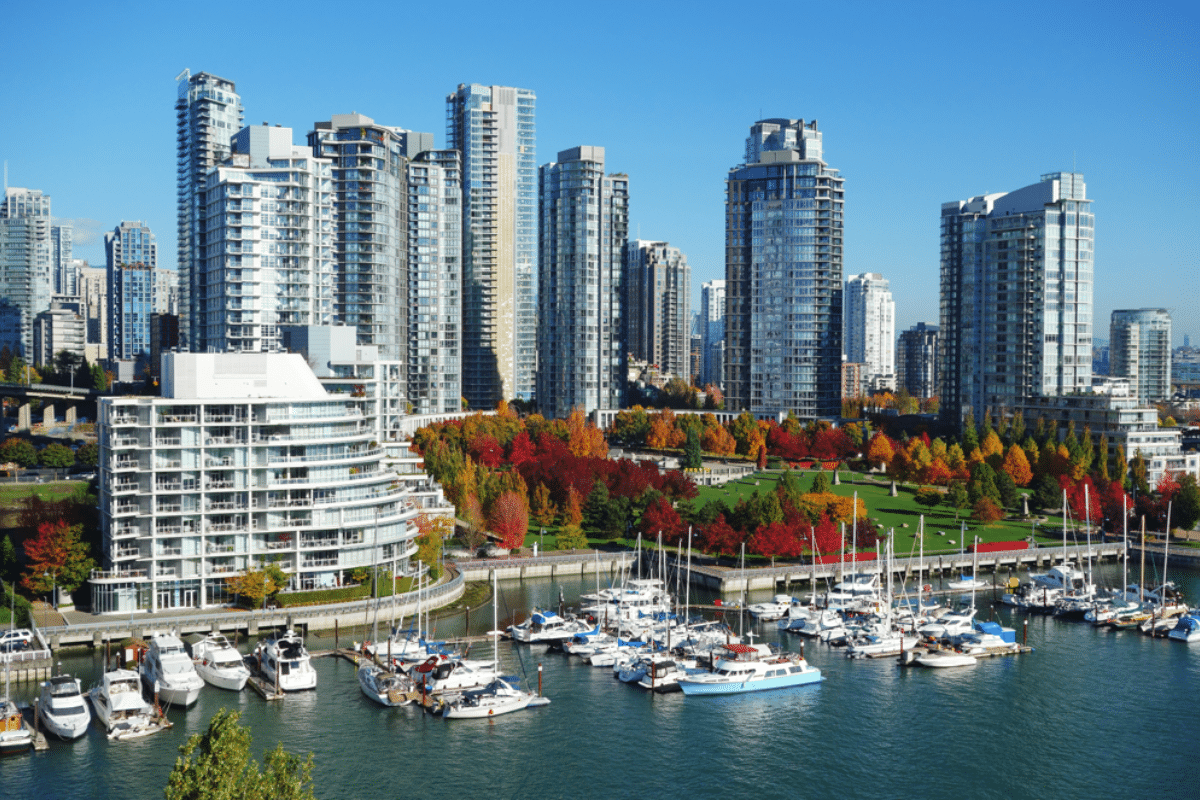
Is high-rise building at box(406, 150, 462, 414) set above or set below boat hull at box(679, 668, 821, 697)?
above

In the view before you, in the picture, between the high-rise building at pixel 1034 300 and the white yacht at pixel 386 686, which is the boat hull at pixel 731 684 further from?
the high-rise building at pixel 1034 300

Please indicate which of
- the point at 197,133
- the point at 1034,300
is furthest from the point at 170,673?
the point at 197,133

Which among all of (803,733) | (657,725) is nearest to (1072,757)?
(803,733)

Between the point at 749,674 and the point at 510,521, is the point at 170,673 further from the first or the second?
the point at 510,521

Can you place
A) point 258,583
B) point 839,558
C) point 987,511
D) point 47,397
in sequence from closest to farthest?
point 258,583
point 839,558
point 987,511
point 47,397

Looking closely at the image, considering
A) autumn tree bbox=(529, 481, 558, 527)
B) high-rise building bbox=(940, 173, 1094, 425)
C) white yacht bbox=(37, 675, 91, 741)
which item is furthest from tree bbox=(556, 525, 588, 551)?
high-rise building bbox=(940, 173, 1094, 425)

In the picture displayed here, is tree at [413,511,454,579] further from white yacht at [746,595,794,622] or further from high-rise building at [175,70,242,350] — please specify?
high-rise building at [175,70,242,350]

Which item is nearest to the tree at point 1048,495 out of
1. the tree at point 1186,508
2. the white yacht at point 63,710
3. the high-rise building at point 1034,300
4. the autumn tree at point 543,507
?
the tree at point 1186,508
